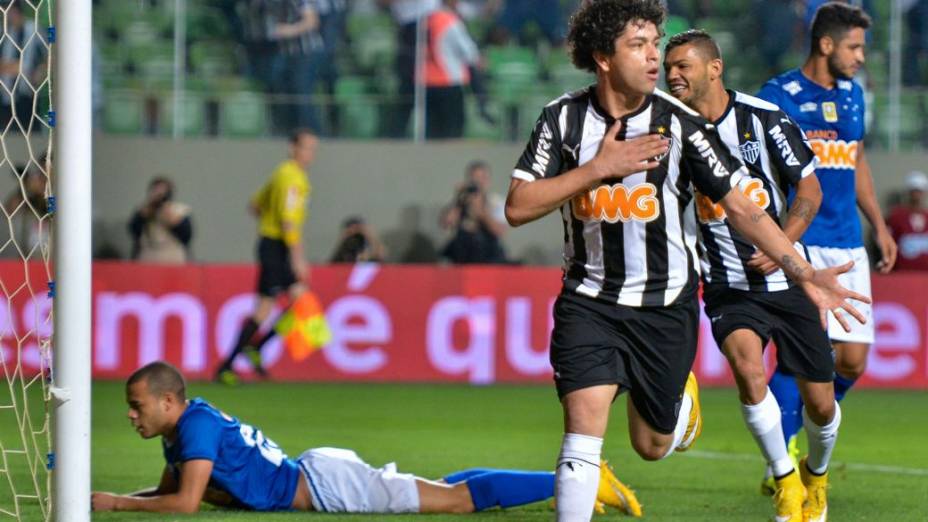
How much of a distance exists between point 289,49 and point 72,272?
1109 centimetres

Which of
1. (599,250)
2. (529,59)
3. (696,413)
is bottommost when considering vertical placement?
(696,413)

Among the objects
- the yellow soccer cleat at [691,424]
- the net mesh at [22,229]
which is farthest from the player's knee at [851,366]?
the net mesh at [22,229]

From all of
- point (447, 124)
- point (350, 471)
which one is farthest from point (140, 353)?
point (350, 471)

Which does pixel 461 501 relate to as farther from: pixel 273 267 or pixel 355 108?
pixel 355 108

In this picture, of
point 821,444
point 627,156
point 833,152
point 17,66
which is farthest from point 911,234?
point 627,156

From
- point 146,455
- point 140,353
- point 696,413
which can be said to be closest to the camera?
point 696,413

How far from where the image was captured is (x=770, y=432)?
613 cm

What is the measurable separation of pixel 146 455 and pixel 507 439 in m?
2.38

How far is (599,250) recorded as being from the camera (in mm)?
5211

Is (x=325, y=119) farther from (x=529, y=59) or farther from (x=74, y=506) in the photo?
(x=74, y=506)

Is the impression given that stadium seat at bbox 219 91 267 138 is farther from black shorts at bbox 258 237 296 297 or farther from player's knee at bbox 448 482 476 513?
player's knee at bbox 448 482 476 513

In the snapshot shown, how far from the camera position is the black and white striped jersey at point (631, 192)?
5.08 m

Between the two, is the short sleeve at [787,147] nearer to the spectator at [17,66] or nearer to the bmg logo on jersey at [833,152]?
the bmg logo on jersey at [833,152]

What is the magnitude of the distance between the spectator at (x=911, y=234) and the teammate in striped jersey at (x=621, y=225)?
33.5 feet
